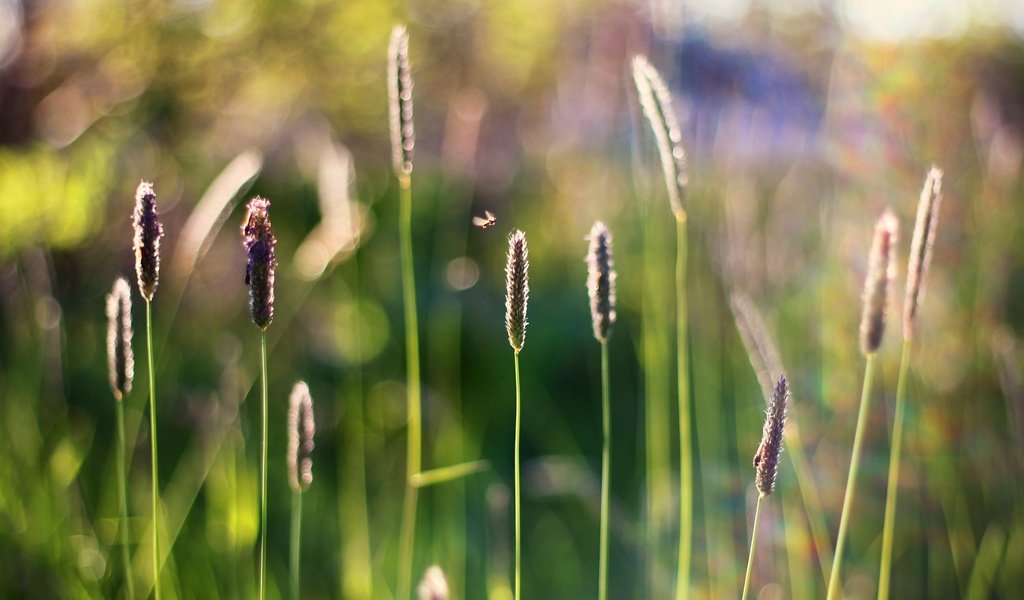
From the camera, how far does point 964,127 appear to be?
4.83m

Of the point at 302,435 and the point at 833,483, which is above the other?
the point at 302,435

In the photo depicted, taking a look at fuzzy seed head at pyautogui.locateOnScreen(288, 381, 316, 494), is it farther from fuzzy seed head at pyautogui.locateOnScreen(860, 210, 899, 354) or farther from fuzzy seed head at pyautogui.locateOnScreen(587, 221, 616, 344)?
fuzzy seed head at pyautogui.locateOnScreen(860, 210, 899, 354)

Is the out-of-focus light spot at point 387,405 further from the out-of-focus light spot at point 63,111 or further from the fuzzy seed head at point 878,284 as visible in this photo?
the fuzzy seed head at point 878,284

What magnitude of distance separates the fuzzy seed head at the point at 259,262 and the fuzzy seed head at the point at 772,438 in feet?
1.72

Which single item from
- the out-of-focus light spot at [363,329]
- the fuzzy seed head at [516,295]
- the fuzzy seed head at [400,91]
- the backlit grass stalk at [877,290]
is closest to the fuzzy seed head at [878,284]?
the backlit grass stalk at [877,290]

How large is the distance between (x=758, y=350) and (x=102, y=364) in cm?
254

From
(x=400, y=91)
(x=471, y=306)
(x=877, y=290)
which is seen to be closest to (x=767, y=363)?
(x=877, y=290)

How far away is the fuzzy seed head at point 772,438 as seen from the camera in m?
0.85

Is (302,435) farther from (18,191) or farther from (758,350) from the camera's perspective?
(18,191)

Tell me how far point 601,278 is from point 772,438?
0.24 m

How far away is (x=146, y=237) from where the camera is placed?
36.2 inches

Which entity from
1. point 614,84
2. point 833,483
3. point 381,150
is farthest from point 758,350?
point 381,150

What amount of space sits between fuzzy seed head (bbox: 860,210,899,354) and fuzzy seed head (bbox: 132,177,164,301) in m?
0.79

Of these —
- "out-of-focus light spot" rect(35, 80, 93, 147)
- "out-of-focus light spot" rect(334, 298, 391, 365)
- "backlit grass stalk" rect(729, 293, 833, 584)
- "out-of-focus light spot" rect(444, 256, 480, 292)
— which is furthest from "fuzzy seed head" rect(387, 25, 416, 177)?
"out-of-focus light spot" rect(35, 80, 93, 147)
